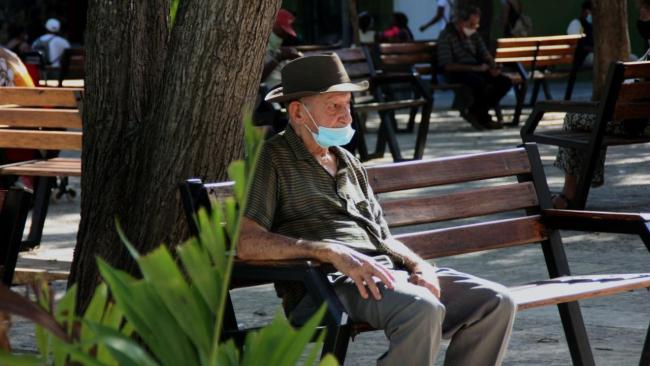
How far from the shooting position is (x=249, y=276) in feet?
12.9

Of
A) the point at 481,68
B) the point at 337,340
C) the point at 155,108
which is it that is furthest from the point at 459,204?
the point at 481,68

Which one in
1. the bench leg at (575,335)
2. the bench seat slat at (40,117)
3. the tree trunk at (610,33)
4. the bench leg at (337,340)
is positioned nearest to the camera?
the bench leg at (337,340)

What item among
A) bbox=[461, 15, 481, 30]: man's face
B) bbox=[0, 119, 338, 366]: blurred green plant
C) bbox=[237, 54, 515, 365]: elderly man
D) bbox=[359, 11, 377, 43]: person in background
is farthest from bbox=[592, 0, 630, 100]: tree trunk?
bbox=[359, 11, 377, 43]: person in background

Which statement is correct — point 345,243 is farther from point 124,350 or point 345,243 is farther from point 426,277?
point 124,350

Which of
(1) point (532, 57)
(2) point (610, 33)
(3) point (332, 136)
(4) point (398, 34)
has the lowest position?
(4) point (398, 34)

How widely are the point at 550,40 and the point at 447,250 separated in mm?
12723

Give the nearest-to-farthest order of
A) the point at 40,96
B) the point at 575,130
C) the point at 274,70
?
the point at 40,96
the point at 575,130
the point at 274,70

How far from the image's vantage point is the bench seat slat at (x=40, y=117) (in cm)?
751

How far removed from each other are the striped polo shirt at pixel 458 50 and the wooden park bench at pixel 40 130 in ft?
27.2

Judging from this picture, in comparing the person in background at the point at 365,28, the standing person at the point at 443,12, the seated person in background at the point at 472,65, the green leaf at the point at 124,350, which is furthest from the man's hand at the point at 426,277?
the standing person at the point at 443,12

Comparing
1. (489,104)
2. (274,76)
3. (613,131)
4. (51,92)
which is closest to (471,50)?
(489,104)

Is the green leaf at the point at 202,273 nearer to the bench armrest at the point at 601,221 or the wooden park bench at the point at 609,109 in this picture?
the bench armrest at the point at 601,221

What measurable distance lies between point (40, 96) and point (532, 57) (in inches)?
385

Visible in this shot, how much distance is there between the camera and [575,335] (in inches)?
183
